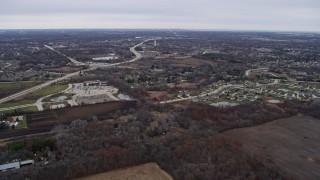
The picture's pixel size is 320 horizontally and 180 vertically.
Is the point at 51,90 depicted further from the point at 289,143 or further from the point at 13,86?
the point at 289,143

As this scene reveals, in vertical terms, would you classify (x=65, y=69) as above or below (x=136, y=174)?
below

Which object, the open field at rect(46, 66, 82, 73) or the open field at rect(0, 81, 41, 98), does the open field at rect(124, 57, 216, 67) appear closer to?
the open field at rect(46, 66, 82, 73)

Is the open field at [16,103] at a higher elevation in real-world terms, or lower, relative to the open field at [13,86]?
higher

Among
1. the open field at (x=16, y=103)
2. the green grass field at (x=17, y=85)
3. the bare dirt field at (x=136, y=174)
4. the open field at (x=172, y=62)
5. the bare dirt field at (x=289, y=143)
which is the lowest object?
the open field at (x=172, y=62)

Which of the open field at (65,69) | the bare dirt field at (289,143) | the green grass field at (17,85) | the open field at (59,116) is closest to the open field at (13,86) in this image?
the green grass field at (17,85)

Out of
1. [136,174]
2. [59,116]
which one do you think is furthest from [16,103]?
[136,174]

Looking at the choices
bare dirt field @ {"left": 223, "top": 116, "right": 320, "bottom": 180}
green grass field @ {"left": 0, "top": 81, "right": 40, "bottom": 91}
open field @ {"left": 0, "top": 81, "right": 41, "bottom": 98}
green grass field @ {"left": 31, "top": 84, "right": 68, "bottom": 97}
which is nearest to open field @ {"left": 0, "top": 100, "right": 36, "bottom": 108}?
green grass field @ {"left": 31, "top": 84, "right": 68, "bottom": 97}

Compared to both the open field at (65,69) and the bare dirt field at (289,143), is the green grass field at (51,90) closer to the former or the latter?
the open field at (65,69)

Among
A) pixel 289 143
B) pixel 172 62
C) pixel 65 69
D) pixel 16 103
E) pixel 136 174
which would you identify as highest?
pixel 136 174
